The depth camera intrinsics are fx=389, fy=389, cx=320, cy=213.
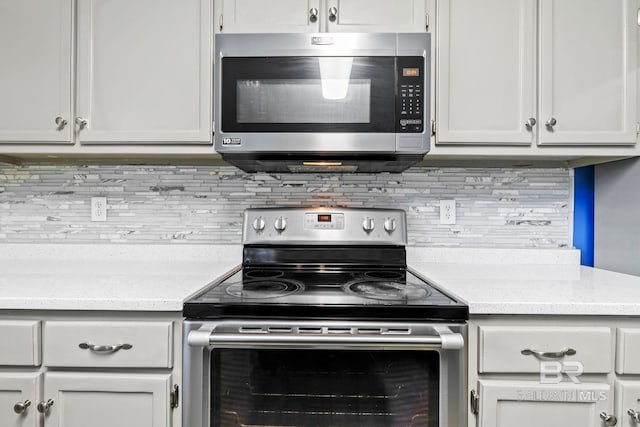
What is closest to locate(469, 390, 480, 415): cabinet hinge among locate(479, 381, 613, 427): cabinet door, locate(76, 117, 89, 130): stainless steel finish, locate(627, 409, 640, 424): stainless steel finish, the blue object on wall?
locate(479, 381, 613, 427): cabinet door

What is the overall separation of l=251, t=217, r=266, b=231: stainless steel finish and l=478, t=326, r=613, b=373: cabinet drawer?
95 cm

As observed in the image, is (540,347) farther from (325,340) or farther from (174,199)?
(174,199)

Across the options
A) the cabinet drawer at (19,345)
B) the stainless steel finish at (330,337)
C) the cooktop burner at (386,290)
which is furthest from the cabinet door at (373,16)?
the cabinet drawer at (19,345)

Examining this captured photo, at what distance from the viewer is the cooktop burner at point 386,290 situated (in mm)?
1182

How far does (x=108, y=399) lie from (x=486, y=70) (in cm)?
166

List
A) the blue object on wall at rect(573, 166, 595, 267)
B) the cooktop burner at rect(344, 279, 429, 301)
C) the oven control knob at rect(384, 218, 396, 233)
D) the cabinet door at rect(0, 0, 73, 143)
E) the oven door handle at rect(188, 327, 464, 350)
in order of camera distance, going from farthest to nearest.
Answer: the blue object on wall at rect(573, 166, 595, 267) < the oven control knob at rect(384, 218, 396, 233) < the cabinet door at rect(0, 0, 73, 143) < the cooktop burner at rect(344, 279, 429, 301) < the oven door handle at rect(188, 327, 464, 350)

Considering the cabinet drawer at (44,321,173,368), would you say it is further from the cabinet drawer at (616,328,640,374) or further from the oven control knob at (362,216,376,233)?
the cabinet drawer at (616,328,640,374)

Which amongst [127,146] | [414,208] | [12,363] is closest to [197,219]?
[127,146]

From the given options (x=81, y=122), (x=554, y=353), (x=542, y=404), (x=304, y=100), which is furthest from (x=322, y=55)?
(x=542, y=404)

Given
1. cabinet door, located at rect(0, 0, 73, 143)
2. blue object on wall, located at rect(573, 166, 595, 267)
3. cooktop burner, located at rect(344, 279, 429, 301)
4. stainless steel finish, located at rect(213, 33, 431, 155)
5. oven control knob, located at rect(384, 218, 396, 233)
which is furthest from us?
blue object on wall, located at rect(573, 166, 595, 267)

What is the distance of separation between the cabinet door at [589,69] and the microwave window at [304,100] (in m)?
0.70

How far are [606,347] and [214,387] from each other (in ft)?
3.61

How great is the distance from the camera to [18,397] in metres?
1.10

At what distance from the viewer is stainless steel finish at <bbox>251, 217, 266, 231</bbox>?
5.41 feet
